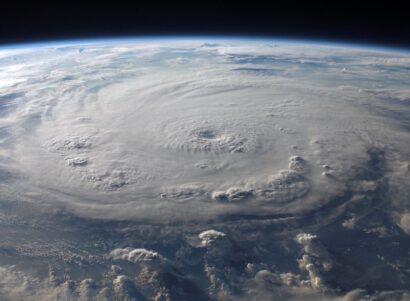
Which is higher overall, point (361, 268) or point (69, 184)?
point (69, 184)

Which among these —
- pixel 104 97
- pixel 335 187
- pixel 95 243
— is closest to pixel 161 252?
pixel 95 243

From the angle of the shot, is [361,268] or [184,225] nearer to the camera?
[361,268]

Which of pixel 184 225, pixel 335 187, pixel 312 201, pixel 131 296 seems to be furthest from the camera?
pixel 335 187

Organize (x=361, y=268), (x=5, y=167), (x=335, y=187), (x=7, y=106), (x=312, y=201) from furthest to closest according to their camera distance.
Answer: (x=7, y=106), (x=5, y=167), (x=335, y=187), (x=312, y=201), (x=361, y=268)

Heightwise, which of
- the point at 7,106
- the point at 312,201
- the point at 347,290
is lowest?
the point at 347,290

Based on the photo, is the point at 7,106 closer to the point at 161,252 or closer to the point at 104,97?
the point at 104,97

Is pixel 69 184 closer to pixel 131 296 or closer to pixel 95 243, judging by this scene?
pixel 95 243
